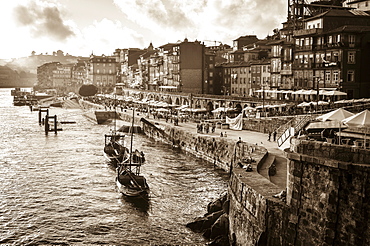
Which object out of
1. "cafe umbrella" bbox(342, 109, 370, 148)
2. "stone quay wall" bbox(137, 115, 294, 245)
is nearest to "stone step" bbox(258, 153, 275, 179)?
"stone quay wall" bbox(137, 115, 294, 245)

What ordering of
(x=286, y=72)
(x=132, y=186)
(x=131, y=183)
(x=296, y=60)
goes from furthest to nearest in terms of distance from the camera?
(x=286, y=72) → (x=296, y=60) → (x=131, y=183) → (x=132, y=186)

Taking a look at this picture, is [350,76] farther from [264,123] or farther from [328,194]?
[328,194]

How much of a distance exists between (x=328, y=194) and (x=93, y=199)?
2416cm

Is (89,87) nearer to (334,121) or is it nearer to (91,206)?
(91,206)

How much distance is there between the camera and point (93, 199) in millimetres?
38062

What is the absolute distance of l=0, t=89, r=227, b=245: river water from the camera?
99.1 ft

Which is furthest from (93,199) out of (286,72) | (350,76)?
(286,72)

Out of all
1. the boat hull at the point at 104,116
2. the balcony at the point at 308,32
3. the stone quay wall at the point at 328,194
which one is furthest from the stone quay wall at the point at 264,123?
the boat hull at the point at 104,116

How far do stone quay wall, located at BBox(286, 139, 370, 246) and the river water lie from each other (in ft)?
33.7

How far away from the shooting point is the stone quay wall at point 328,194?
57.4 ft

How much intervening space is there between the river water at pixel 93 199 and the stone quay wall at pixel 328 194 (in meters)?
10.3

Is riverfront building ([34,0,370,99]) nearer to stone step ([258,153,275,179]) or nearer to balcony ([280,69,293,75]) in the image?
balcony ([280,69,293,75])

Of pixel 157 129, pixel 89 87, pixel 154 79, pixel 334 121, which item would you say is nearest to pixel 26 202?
pixel 334 121

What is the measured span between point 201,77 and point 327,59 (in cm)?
5400
